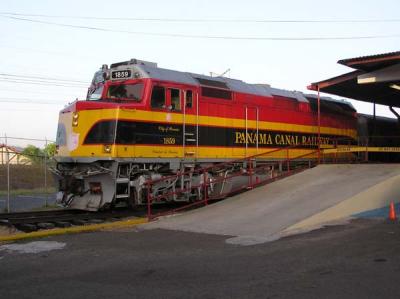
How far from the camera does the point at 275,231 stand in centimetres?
1082

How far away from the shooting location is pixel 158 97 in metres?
15.0

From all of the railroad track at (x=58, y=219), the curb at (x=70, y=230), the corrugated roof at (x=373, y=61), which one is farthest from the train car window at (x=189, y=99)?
the corrugated roof at (x=373, y=61)

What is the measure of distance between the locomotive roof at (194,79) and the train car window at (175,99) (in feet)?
1.20

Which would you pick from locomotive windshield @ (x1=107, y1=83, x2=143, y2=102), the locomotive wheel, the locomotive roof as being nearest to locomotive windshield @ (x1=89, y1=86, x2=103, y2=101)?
locomotive windshield @ (x1=107, y1=83, x2=143, y2=102)

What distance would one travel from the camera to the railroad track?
41.7 ft

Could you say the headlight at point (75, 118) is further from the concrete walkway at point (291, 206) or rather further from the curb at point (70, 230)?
the concrete walkway at point (291, 206)

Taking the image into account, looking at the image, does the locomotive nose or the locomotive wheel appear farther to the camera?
the locomotive nose

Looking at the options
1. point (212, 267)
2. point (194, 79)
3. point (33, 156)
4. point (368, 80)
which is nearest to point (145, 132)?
point (194, 79)

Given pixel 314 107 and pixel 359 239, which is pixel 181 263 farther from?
pixel 314 107

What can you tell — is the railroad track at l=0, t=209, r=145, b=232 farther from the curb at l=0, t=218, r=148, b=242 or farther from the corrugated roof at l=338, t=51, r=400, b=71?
the corrugated roof at l=338, t=51, r=400, b=71

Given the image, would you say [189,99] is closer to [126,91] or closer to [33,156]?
[126,91]

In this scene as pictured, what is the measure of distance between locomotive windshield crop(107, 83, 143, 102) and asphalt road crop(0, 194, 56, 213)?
6.66m

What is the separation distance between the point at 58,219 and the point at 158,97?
455 centimetres

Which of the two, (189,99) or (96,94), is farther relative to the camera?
(189,99)
